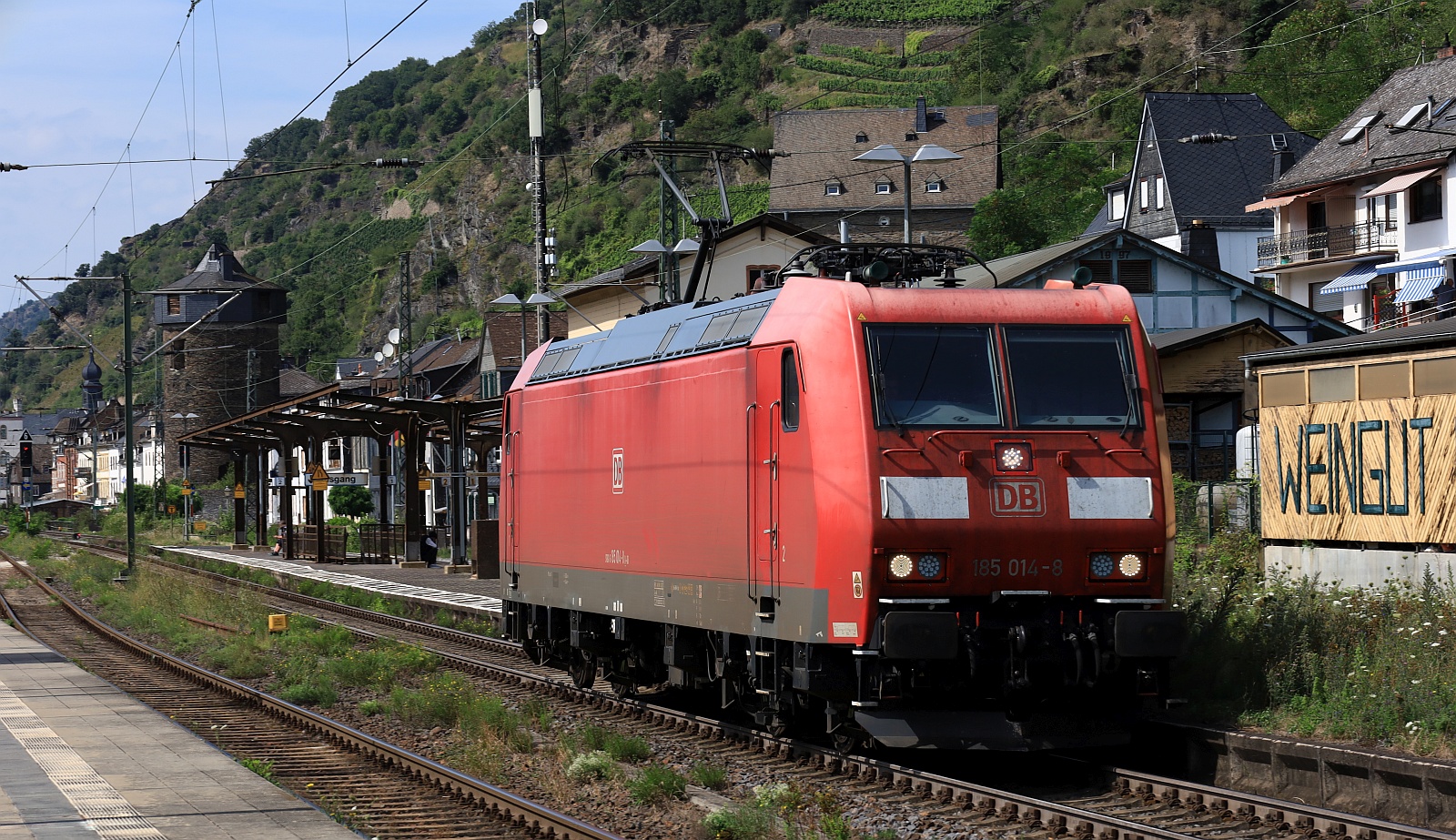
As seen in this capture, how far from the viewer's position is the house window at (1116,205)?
227 ft

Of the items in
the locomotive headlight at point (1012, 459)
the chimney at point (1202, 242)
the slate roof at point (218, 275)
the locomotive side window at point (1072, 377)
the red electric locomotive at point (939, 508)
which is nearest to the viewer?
the red electric locomotive at point (939, 508)

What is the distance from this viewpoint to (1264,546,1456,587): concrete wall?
56.0 ft

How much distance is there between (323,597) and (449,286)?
123 metres

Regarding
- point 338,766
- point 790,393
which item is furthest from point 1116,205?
point 338,766

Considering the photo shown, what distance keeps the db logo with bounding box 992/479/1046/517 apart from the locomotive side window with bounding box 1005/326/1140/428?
463 millimetres

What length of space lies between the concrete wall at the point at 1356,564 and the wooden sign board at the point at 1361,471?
166 millimetres

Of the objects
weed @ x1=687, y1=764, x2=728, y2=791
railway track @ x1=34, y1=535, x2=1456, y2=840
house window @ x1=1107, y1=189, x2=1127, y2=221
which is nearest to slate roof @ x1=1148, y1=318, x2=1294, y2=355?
railway track @ x1=34, y1=535, x2=1456, y2=840

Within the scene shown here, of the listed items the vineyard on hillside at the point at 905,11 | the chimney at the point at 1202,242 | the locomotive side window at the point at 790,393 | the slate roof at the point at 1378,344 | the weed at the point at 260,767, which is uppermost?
the vineyard on hillside at the point at 905,11

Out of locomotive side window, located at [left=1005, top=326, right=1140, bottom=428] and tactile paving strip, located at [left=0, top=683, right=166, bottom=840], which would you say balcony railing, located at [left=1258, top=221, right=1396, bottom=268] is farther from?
tactile paving strip, located at [left=0, top=683, right=166, bottom=840]

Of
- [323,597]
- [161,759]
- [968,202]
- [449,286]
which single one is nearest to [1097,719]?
[161,759]

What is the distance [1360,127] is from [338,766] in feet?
147

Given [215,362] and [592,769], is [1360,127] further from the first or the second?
[215,362]

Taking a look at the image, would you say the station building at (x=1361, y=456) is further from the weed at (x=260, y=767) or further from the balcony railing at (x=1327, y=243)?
the balcony railing at (x=1327, y=243)

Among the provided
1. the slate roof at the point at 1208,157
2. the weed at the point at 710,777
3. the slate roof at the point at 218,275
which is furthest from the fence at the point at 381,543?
the slate roof at the point at 218,275
